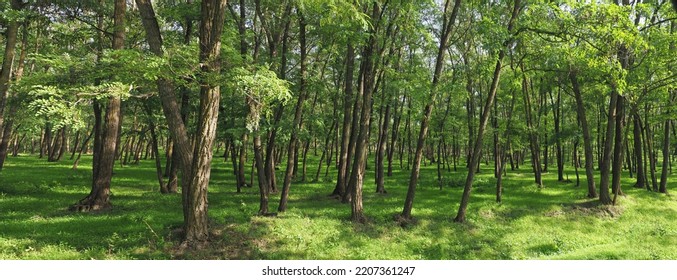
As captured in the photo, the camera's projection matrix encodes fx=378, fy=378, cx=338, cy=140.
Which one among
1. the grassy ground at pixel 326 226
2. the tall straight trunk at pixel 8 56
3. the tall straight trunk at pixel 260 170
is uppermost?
the tall straight trunk at pixel 8 56

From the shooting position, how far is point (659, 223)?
18.1 m

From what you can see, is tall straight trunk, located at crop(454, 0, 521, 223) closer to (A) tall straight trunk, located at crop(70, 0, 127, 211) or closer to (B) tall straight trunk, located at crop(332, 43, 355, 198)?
(B) tall straight trunk, located at crop(332, 43, 355, 198)

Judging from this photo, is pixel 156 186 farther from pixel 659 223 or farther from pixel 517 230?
pixel 659 223

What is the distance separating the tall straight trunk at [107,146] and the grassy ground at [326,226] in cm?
68

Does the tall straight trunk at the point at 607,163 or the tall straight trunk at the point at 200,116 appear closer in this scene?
the tall straight trunk at the point at 200,116

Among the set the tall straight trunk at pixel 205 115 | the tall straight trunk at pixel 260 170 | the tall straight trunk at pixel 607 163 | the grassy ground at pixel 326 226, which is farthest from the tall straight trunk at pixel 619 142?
the tall straight trunk at pixel 205 115

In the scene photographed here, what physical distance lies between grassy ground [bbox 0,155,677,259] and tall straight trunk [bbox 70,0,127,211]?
2.23ft

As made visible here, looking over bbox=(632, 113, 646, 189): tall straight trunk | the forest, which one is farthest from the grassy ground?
bbox=(632, 113, 646, 189): tall straight trunk

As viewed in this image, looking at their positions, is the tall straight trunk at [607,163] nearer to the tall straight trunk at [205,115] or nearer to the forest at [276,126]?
the forest at [276,126]

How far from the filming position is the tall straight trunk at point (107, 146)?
47.0 ft

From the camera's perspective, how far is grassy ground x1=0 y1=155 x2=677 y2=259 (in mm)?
11297

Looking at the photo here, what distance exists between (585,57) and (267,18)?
13.0 m

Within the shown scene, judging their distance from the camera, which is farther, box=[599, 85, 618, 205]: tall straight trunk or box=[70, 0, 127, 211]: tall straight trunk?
box=[599, 85, 618, 205]: tall straight trunk

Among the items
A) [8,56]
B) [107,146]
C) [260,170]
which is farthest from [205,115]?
[8,56]
